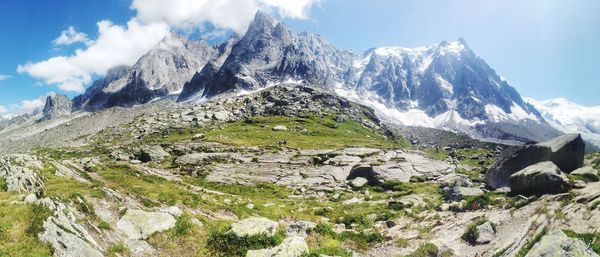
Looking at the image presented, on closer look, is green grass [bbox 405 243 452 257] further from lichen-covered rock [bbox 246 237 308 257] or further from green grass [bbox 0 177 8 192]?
green grass [bbox 0 177 8 192]

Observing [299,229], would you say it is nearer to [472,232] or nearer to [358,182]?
[472,232]

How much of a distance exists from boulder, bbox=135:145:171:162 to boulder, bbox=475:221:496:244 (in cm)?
8058

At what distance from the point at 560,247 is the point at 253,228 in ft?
55.0

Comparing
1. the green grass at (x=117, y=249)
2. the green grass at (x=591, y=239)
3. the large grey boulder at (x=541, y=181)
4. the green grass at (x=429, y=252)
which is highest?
the large grey boulder at (x=541, y=181)

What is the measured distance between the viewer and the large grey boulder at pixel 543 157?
4325cm

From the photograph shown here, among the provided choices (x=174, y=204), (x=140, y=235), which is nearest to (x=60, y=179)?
(x=174, y=204)

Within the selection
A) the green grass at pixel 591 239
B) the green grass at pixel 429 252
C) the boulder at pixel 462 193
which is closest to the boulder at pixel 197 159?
the boulder at pixel 462 193

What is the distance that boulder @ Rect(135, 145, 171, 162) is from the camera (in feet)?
310

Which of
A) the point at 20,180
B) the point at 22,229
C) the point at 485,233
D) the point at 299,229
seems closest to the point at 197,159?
the point at 20,180

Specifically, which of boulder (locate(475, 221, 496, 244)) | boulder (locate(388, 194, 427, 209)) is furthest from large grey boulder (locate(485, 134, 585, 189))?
boulder (locate(475, 221, 496, 244))

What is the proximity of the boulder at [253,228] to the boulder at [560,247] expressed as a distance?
1476cm

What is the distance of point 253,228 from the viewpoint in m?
25.6

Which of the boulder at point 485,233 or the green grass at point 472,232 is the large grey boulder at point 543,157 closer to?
the green grass at point 472,232

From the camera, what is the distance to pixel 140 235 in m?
25.0
